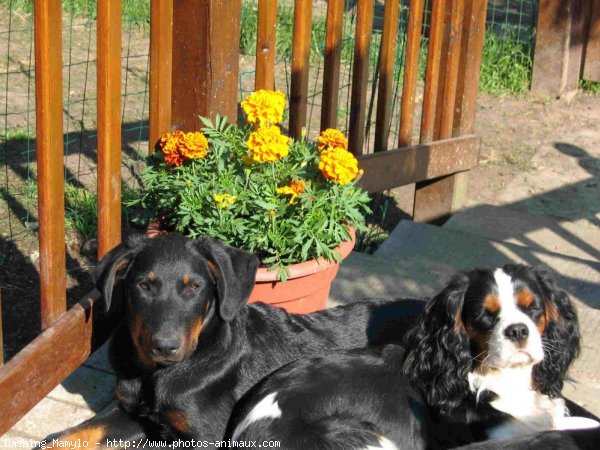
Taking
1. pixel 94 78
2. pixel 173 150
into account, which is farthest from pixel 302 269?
pixel 94 78

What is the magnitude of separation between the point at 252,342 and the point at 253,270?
0.35m

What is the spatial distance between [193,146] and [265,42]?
925 mm

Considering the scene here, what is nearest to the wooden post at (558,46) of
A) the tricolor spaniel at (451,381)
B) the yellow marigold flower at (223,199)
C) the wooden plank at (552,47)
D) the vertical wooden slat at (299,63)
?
the wooden plank at (552,47)

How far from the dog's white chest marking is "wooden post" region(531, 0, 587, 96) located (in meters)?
7.10

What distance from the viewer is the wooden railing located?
401 centimetres

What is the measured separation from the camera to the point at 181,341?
381cm

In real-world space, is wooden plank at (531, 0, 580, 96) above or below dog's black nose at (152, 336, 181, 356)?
above

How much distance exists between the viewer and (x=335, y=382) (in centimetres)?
388

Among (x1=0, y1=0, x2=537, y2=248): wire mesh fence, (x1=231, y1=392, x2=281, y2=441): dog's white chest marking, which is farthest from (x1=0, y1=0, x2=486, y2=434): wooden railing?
(x1=231, y1=392, x2=281, y2=441): dog's white chest marking

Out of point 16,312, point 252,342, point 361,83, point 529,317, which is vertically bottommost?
point 16,312

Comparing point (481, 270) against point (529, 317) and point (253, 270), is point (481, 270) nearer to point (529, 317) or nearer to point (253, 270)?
point (529, 317)

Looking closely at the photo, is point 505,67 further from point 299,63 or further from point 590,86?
point 299,63

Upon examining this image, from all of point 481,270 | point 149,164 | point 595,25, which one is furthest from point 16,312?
point 595,25

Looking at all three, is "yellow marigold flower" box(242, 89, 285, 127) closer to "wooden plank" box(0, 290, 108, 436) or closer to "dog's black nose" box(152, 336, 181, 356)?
"wooden plank" box(0, 290, 108, 436)
